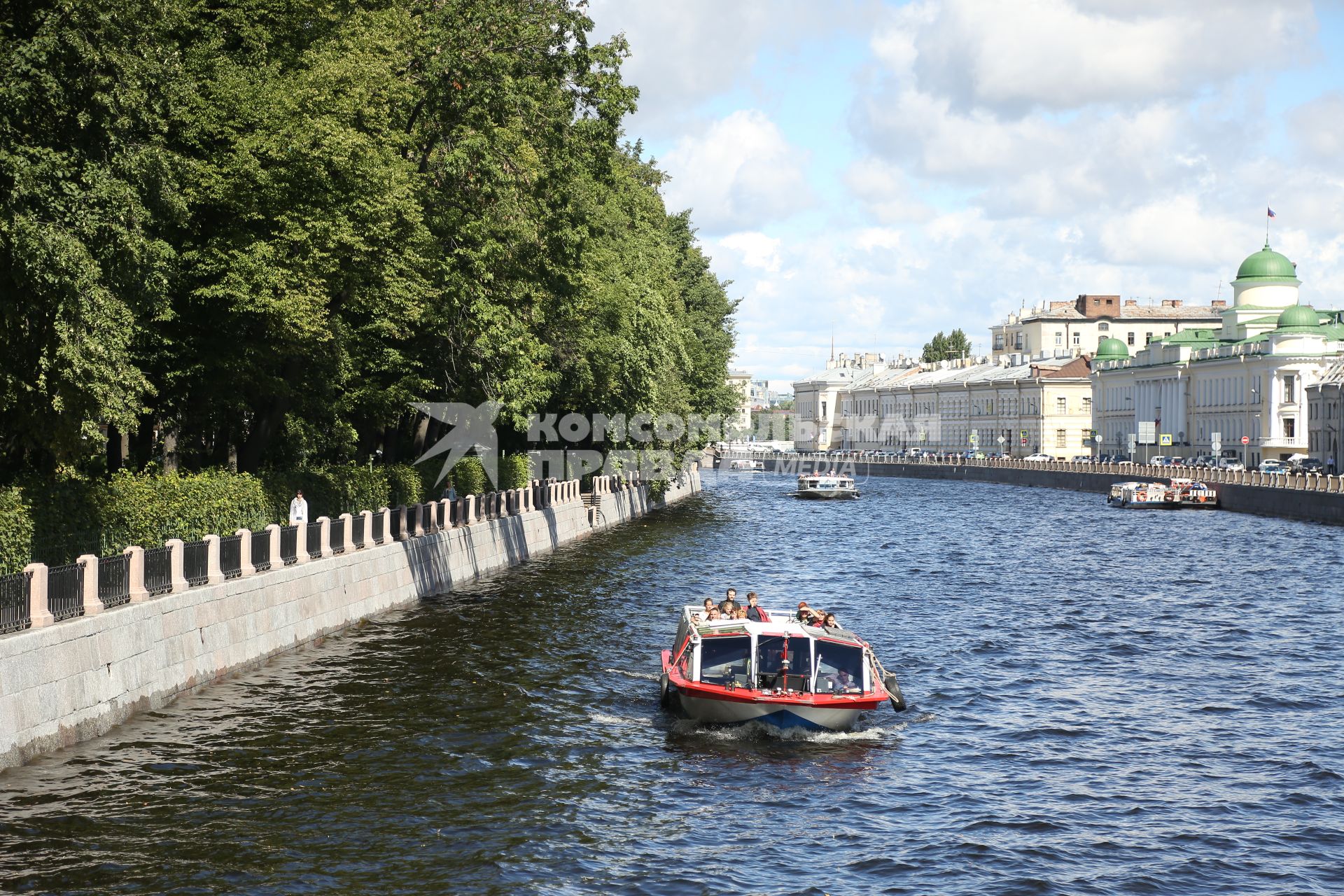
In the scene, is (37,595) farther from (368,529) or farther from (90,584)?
(368,529)

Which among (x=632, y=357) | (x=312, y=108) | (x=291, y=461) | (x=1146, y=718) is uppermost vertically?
(x=312, y=108)

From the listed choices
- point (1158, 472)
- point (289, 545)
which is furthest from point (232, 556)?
point (1158, 472)

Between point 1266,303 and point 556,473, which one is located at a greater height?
point 1266,303

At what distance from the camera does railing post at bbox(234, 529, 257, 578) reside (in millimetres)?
28891

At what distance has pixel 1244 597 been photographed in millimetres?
47500

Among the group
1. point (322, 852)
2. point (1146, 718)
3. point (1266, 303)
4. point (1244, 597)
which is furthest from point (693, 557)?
point (1266, 303)

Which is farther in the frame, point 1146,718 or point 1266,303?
point 1266,303

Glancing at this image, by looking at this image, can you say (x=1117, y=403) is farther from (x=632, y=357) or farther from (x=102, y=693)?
(x=102, y=693)

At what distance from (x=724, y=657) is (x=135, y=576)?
9362mm

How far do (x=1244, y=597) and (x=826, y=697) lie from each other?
87.8 feet

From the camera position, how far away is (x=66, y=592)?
21.8 metres

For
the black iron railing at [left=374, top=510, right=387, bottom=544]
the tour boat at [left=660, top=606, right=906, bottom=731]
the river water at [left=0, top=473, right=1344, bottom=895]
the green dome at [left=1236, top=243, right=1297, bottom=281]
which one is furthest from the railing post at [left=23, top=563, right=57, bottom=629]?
the green dome at [left=1236, top=243, right=1297, bottom=281]

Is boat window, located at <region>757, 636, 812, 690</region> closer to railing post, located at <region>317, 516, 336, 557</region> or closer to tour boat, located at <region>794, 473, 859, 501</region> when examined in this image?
railing post, located at <region>317, 516, 336, 557</region>

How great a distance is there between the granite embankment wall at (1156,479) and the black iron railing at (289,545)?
205 ft
